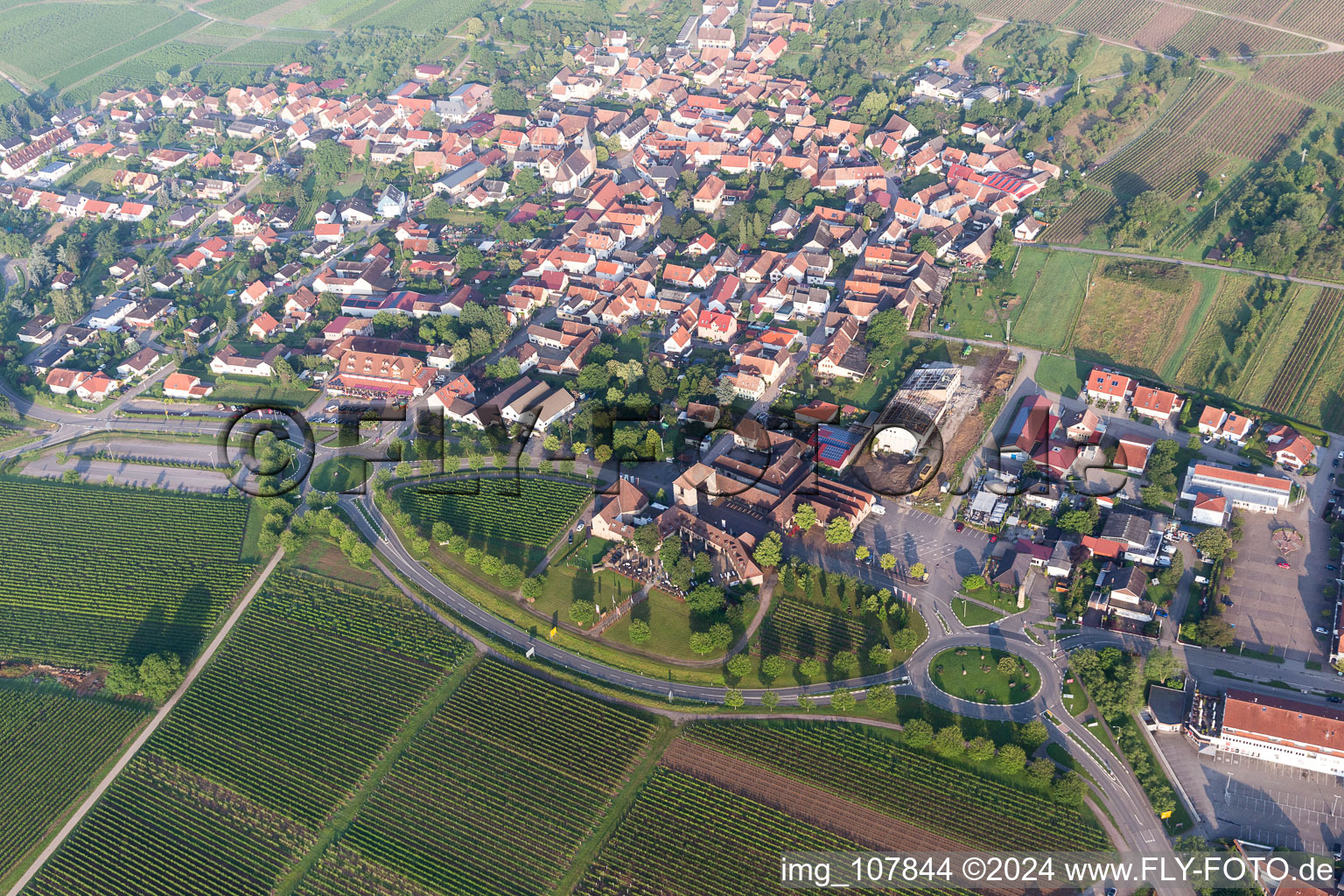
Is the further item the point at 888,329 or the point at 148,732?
the point at 888,329

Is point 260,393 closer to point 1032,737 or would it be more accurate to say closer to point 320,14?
point 1032,737

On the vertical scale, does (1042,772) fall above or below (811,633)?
above

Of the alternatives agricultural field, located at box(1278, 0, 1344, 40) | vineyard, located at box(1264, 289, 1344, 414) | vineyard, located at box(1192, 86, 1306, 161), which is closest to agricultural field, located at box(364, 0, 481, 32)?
vineyard, located at box(1192, 86, 1306, 161)

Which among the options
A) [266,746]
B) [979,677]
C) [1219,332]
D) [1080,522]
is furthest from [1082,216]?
[266,746]

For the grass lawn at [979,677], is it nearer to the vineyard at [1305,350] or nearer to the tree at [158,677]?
the vineyard at [1305,350]

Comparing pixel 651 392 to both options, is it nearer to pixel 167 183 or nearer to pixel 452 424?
pixel 452 424
